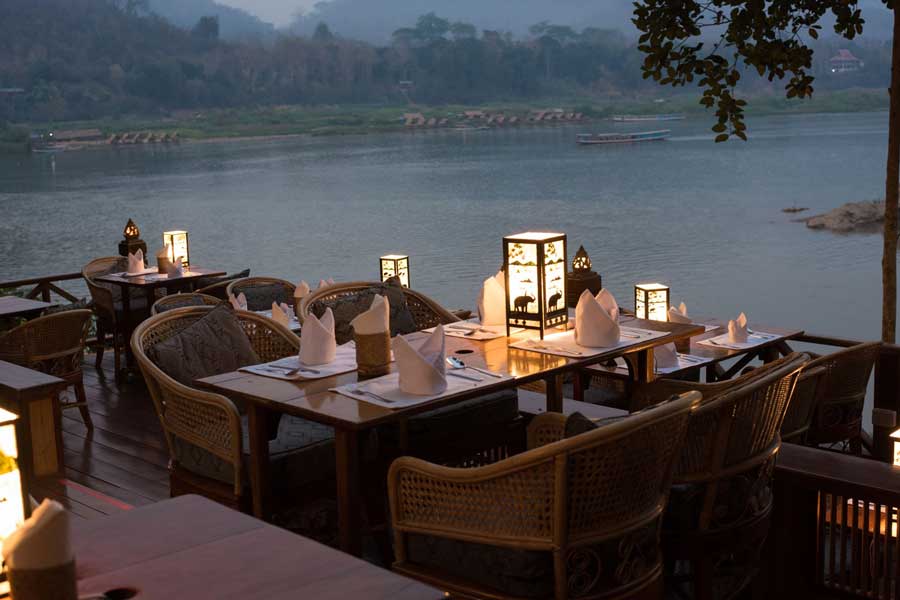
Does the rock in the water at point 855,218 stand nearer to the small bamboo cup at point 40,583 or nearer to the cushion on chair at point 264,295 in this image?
the cushion on chair at point 264,295

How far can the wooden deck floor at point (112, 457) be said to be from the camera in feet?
13.0

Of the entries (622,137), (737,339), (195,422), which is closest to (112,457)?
(195,422)

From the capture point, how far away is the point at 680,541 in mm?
2523

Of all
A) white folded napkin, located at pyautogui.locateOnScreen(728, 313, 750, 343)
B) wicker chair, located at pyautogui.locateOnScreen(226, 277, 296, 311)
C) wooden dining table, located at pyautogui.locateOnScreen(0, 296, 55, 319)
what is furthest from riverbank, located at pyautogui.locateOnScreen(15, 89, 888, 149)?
white folded napkin, located at pyautogui.locateOnScreen(728, 313, 750, 343)

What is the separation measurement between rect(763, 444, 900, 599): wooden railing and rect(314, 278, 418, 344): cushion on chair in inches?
74.3

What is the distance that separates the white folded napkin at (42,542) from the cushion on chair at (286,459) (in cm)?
178

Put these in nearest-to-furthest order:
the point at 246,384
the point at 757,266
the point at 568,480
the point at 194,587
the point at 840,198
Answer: the point at 194,587, the point at 568,480, the point at 246,384, the point at 757,266, the point at 840,198

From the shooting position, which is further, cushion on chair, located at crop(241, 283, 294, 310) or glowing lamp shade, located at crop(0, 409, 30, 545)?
cushion on chair, located at crop(241, 283, 294, 310)

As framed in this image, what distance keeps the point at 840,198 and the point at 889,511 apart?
105 ft

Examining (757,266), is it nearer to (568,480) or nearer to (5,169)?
(568,480)

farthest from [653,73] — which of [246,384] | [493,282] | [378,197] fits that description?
[378,197]

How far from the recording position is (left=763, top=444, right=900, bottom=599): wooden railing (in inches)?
93.1

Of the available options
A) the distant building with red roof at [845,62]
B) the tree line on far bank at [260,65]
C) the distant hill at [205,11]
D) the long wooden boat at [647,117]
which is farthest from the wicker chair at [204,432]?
the distant hill at [205,11]

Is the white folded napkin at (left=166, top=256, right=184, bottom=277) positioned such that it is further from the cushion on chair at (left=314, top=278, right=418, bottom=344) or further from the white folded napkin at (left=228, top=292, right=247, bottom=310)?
the cushion on chair at (left=314, top=278, right=418, bottom=344)
